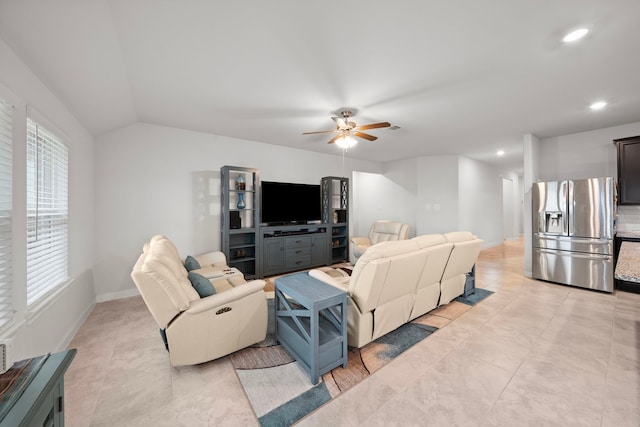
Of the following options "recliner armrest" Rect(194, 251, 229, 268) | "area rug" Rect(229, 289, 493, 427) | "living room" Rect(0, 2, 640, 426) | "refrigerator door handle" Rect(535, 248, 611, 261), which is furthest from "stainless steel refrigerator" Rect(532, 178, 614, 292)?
"recliner armrest" Rect(194, 251, 229, 268)

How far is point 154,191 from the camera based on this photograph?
3848 mm

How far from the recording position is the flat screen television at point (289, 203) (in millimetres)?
4699

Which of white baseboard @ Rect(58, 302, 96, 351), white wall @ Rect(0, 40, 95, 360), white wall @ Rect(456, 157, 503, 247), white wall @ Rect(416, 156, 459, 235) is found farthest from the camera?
white wall @ Rect(456, 157, 503, 247)

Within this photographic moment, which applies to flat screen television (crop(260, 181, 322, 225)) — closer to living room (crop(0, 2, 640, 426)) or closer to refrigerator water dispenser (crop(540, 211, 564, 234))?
living room (crop(0, 2, 640, 426))

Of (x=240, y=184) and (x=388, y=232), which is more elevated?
(x=240, y=184)

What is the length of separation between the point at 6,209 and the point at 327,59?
254 centimetres

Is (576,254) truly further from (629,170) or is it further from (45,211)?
(45,211)

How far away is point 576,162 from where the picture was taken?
4.38 metres

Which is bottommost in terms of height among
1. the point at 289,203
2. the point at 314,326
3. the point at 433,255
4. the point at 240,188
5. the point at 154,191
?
the point at 314,326

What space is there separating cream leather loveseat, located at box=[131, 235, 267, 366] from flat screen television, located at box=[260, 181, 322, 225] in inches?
97.9

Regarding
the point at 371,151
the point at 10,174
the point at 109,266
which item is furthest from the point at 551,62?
the point at 109,266

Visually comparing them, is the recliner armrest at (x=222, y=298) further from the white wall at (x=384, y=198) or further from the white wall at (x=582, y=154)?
the white wall at (x=582, y=154)

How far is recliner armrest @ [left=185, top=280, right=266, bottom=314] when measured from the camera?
193 centimetres

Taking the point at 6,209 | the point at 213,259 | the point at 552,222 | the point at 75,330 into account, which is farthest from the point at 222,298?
the point at 552,222
